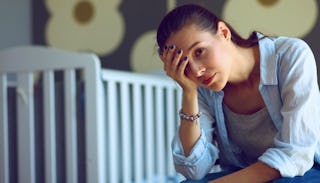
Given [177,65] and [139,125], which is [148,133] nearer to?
[139,125]

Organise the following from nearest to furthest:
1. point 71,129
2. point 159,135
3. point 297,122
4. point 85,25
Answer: point 297,122 < point 71,129 < point 159,135 < point 85,25

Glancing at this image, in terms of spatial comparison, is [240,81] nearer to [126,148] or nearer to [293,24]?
[126,148]

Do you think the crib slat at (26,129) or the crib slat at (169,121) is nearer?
the crib slat at (26,129)

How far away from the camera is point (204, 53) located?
0.91 m

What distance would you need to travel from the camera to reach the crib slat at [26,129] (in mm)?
1479

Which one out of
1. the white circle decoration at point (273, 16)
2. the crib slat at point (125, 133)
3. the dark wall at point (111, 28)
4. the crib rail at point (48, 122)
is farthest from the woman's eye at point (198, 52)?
the dark wall at point (111, 28)

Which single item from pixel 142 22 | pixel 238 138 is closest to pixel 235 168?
pixel 238 138

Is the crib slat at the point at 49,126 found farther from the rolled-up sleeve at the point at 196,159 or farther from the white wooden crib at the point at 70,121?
the rolled-up sleeve at the point at 196,159

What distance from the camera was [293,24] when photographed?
1805 mm

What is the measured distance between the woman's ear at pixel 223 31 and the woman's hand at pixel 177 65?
0.10m

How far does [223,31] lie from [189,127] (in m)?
0.22

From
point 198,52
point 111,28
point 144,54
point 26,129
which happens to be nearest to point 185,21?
point 198,52

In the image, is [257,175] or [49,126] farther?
[49,126]

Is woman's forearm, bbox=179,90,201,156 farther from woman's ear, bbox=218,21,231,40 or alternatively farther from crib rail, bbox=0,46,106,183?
crib rail, bbox=0,46,106,183
